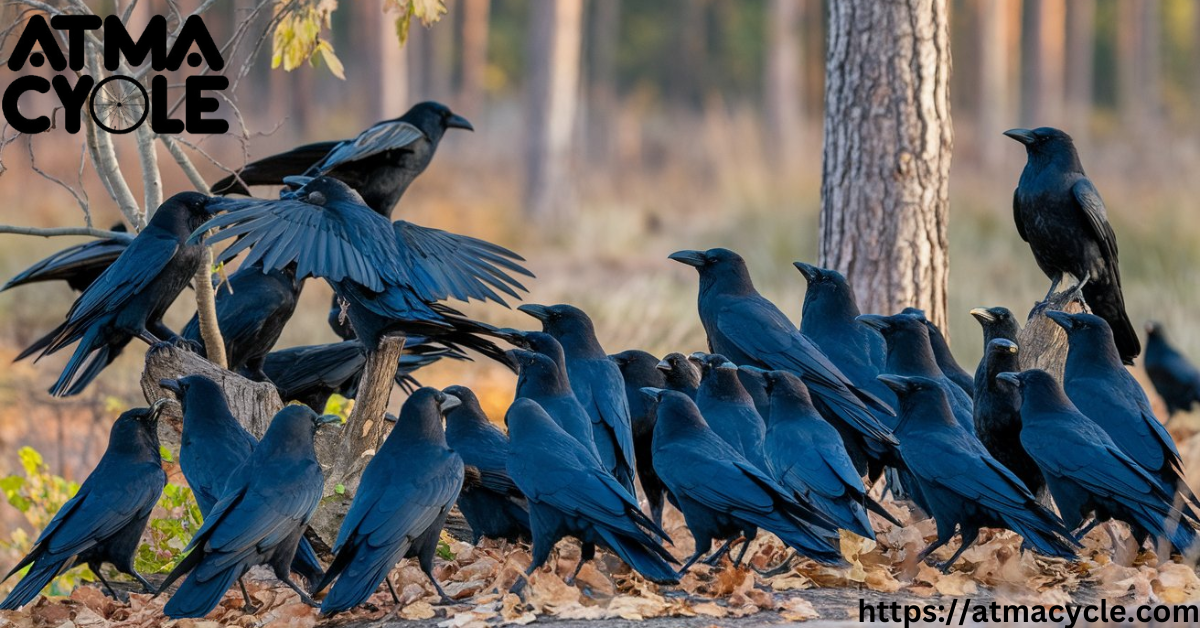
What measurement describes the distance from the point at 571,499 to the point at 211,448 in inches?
60.9

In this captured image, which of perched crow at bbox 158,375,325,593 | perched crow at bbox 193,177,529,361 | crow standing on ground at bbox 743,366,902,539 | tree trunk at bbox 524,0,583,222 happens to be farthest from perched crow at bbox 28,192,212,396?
tree trunk at bbox 524,0,583,222

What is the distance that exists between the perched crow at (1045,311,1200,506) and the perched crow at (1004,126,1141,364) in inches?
28.0

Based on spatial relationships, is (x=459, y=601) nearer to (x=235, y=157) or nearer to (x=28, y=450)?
(x=28, y=450)

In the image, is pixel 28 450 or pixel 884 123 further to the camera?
pixel 884 123

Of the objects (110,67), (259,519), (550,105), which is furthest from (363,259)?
(550,105)

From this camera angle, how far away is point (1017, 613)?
4.56 meters

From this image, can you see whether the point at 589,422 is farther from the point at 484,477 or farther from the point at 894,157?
the point at 894,157

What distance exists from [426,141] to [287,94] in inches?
1329

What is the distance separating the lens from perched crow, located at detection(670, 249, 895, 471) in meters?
5.91

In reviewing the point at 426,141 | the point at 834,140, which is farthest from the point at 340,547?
the point at 834,140

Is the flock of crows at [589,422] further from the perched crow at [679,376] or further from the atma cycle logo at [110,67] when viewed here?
the atma cycle logo at [110,67]

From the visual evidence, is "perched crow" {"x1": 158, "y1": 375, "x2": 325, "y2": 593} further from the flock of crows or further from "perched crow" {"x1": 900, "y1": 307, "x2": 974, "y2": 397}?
"perched crow" {"x1": 900, "y1": 307, "x2": 974, "y2": 397}

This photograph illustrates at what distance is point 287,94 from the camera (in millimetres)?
39219

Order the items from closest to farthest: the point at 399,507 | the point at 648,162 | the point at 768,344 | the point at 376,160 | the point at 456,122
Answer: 1. the point at 399,507
2. the point at 768,344
3. the point at 376,160
4. the point at 456,122
5. the point at 648,162
